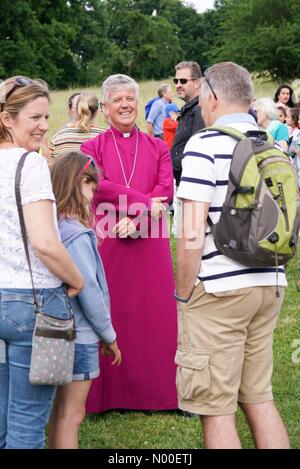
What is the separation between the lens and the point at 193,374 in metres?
3.43

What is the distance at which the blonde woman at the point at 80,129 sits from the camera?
247 inches

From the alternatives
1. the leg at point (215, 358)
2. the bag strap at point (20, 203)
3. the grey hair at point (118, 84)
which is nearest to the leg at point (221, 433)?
the leg at point (215, 358)

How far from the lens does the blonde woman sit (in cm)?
629

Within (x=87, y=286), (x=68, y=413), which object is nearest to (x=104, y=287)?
(x=87, y=286)

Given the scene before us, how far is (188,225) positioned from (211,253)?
19 centimetres

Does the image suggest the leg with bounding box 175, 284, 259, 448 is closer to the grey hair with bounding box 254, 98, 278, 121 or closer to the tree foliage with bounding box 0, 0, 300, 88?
the grey hair with bounding box 254, 98, 278, 121

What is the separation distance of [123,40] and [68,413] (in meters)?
78.8

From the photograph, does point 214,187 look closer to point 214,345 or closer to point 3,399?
point 214,345

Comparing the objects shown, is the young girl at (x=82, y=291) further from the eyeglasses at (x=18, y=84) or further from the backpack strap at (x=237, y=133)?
the backpack strap at (x=237, y=133)

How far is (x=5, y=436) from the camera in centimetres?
329

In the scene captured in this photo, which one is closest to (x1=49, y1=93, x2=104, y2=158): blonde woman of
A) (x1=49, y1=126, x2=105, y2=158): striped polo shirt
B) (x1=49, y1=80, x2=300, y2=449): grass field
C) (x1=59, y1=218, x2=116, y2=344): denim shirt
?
(x1=49, y1=126, x2=105, y2=158): striped polo shirt

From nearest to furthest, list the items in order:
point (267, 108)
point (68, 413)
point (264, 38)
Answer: point (68, 413), point (267, 108), point (264, 38)

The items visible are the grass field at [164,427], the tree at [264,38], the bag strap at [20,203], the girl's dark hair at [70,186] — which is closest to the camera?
the bag strap at [20,203]
